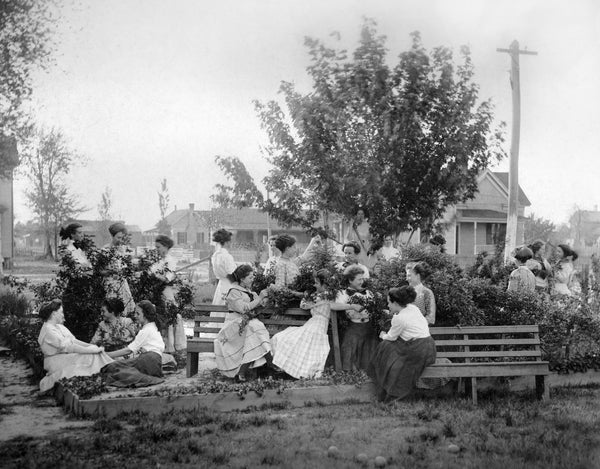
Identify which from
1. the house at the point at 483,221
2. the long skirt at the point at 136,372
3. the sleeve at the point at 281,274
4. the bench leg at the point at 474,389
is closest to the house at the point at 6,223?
the house at the point at 483,221

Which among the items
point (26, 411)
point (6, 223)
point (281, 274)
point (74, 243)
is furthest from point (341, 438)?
point (6, 223)

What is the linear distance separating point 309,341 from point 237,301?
1.01 m

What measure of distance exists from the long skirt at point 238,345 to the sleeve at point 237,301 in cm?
16

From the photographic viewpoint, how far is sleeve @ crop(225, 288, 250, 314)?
26.5 ft

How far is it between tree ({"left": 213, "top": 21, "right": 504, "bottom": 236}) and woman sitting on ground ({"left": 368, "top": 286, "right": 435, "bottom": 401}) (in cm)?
386

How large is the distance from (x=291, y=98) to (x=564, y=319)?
5949 mm

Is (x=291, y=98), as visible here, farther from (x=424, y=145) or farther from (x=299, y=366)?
(x=299, y=366)

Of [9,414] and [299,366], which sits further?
[299,366]

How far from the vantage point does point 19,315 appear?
13.4 m

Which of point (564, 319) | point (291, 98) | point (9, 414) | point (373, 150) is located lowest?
point (9, 414)

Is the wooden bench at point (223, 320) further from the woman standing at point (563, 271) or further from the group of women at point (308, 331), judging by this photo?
the woman standing at point (563, 271)

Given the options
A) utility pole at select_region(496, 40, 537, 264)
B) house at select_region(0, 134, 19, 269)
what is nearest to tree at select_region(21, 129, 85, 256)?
house at select_region(0, 134, 19, 269)

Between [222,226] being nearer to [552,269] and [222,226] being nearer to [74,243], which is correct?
[552,269]

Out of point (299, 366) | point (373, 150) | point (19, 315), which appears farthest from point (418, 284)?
point (19, 315)
